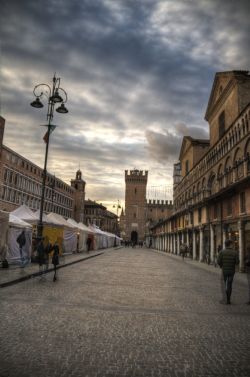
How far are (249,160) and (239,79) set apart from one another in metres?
8.79

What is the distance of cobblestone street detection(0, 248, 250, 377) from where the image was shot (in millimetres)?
4520

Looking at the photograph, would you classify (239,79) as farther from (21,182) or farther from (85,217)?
(85,217)

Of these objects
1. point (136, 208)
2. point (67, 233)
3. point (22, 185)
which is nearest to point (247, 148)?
point (67, 233)

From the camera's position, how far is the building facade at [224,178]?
22375 millimetres

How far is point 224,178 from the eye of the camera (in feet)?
91.9

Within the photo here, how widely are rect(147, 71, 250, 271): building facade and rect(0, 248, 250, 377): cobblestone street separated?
499 inches

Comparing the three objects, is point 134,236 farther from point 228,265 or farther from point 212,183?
point 228,265

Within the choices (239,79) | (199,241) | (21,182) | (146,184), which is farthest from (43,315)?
(146,184)

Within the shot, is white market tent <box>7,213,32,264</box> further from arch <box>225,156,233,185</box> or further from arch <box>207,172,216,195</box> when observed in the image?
arch <box>207,172,216,195</box>

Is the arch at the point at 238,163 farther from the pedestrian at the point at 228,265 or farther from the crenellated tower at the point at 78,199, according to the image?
the crenellated tower at the point at 78,199

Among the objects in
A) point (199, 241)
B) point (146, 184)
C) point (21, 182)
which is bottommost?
point (199, 241)

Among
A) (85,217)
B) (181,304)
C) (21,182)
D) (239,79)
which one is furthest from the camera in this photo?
(85,217)

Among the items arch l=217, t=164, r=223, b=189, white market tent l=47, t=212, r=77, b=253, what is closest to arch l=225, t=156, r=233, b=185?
arch l=217, t=164, r=223, b=189

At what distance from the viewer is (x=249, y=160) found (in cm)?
2223
